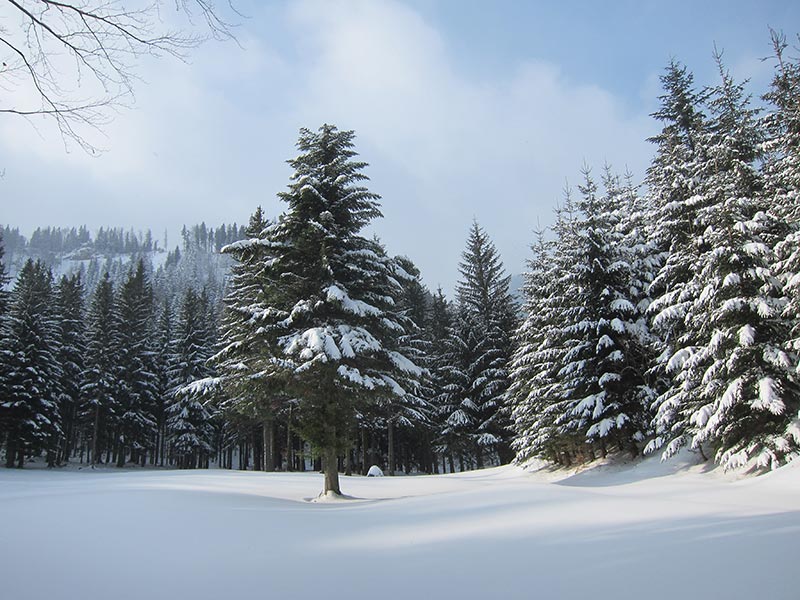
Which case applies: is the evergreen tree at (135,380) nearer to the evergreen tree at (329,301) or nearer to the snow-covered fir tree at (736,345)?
the evergreen tree at (329,301)

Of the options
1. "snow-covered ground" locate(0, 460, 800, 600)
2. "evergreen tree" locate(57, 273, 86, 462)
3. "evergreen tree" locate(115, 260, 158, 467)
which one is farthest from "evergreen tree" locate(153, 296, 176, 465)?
"snow-covered ground" locate(0, 460, 800, 600)

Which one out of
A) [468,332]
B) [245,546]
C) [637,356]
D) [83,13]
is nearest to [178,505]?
[245,546]

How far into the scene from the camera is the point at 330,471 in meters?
13.8

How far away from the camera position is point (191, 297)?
40.1m

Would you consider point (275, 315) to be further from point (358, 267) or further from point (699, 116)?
point (699, 116)

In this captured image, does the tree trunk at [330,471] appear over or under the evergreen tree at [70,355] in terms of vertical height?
under

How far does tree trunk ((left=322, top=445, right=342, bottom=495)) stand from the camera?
13.7m

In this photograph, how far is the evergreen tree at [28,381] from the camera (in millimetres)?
31078

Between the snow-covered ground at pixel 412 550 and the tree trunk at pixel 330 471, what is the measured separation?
5.16m

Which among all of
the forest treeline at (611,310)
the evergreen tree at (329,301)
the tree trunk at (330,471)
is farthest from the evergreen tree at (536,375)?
the tree trunk at (330,471)

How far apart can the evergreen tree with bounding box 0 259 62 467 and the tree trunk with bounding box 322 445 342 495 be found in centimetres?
2760

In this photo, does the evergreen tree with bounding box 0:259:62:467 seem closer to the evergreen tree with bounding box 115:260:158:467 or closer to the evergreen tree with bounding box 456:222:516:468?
the evergreen tree with bounding box 115:260:158:467

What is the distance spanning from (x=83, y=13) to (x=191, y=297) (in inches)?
1516

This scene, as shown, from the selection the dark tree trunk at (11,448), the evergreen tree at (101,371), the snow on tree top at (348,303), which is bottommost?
the dark tree trunk at (11,448)
